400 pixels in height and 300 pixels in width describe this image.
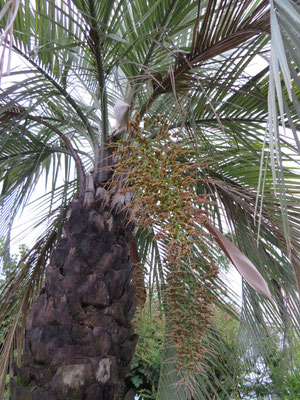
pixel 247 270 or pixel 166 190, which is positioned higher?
pixel 166 190

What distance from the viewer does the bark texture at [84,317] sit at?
127 centimetres

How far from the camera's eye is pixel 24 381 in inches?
51.6

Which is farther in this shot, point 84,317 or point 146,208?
point 84,317

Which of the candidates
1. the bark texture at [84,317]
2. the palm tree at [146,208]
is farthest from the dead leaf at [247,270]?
the bark texture at [84,317]

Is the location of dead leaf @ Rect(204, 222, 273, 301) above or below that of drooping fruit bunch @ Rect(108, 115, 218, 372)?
below

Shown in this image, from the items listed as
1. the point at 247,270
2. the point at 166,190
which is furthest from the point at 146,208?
the point at 247,270

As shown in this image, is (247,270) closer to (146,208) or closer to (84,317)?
(146,208)

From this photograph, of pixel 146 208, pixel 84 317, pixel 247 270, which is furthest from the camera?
pixel 84 317

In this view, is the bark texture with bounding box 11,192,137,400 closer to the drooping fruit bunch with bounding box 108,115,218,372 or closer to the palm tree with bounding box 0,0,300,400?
the palm tree with bounding box 0,0,300,400

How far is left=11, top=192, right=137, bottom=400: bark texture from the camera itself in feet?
4.15

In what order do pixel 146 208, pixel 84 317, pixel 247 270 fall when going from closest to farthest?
pixel 247 270, pixel 146 208, pixel 84 317

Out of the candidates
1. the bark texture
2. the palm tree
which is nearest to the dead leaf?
the palm tree

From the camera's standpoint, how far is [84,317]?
1.41 metres

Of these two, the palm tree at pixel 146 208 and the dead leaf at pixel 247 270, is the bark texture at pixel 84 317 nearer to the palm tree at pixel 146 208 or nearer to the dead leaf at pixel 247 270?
the palm tree at pixel 146 208
